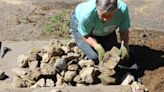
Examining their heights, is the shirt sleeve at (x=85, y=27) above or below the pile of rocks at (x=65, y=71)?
above

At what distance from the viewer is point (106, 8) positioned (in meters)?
4.76

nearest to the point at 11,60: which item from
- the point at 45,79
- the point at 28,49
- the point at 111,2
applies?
the point at 28,49

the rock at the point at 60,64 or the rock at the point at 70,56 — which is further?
the rock at the point at 70,56

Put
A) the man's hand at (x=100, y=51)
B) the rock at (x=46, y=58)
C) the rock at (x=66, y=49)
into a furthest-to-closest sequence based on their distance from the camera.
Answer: the rock at (x=66, y=49)
the rock at (x=46, y=58)
the man's hand at (x=100, y=51)

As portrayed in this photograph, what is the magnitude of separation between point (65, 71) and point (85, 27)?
0.52 metres

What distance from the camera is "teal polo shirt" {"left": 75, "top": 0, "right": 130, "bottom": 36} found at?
502cm

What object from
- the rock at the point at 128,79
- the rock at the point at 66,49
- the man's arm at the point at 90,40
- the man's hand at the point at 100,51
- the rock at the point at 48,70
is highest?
the man's arm at the point at 90,40

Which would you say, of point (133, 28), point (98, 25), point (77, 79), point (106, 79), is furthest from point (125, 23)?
point (133, 28)

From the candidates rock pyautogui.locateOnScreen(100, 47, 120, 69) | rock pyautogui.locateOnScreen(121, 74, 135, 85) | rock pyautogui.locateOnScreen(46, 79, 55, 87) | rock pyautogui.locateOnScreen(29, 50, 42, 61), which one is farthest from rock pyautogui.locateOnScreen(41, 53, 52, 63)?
rock pyautogui.locateOnScreen(121, 74, 135, 85)

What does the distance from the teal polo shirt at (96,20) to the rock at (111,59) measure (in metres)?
0.29

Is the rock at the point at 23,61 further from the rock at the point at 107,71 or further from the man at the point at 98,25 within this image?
the rock at the point at 107,71

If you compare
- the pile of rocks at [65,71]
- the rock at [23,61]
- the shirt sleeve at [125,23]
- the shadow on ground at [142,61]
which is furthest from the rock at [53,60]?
the shirt sleeve at [125,23]

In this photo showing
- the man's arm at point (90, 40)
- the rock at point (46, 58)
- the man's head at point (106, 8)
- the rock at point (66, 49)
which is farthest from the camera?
the rock at point (66, 49)

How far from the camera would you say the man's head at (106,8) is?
477cm
